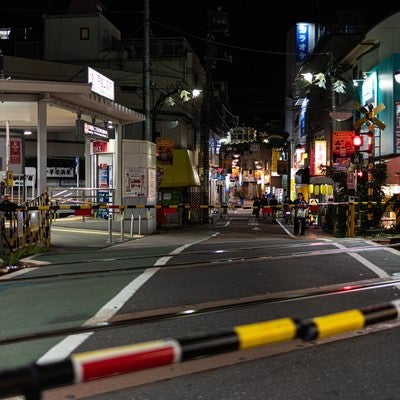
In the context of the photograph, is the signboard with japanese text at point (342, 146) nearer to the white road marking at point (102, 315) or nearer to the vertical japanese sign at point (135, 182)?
the vertical japanese sign at point (135, 182)

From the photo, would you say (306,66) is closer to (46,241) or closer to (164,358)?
(46,241)

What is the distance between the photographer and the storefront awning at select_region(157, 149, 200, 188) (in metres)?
32.2

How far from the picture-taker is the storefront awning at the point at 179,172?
106ft

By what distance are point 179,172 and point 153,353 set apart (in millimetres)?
29968

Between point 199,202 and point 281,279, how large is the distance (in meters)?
24.2

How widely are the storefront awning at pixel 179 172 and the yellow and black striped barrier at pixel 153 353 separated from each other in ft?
94.5

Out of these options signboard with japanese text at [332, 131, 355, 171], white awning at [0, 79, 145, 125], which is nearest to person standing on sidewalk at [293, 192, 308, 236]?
signboard with japanese text at [332, 131, 355, 171]

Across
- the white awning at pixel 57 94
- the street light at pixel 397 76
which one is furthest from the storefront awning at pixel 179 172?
the white awning at pixel 57 94

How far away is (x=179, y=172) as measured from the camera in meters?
32.6

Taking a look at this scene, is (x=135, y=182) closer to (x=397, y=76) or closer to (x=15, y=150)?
(x=15, y=150)

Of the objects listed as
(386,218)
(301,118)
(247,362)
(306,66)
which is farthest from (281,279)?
(301,118)

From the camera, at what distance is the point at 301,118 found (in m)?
45.8

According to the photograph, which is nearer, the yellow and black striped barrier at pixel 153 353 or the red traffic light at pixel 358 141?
the yellow and black striped barrier at pixel 153 353

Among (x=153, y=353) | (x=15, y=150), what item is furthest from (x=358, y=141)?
(x=153, y=353)
